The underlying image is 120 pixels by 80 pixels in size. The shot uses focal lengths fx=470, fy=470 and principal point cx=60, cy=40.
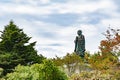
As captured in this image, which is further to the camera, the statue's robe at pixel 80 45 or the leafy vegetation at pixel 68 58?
the statue's robe at pixel 80 45

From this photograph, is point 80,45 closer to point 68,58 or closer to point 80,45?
point 80,45

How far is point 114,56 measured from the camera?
2875cm

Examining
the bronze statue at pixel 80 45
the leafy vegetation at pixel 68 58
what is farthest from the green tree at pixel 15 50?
the bronze statue at pixel 80 45

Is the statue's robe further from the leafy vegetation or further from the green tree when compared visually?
the green tree

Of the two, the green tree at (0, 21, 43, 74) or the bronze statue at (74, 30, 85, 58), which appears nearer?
the green tree at (0, 21, 43, 74)

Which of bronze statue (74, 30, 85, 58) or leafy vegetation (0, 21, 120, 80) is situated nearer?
leafy vegetation (0, 21, 120, 80)

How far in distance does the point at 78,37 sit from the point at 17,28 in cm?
649

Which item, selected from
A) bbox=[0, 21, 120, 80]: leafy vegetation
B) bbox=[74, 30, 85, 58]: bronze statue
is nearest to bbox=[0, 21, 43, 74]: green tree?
bbox=[0, 21, 120, 80]: leafy vegetation

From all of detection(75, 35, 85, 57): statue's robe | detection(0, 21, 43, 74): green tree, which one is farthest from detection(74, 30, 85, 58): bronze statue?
detection(0, 21, 43, 74): green tree

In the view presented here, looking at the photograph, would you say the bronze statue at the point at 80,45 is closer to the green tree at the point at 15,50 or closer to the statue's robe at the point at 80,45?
the statue's robe at the point at 80,45

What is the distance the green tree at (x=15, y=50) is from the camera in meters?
31.1

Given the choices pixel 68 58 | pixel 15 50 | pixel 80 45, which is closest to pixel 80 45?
pixel 80 45

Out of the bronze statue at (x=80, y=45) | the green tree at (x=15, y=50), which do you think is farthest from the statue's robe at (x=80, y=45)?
the green tree at (x=15, y=50)

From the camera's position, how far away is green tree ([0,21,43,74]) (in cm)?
3112
